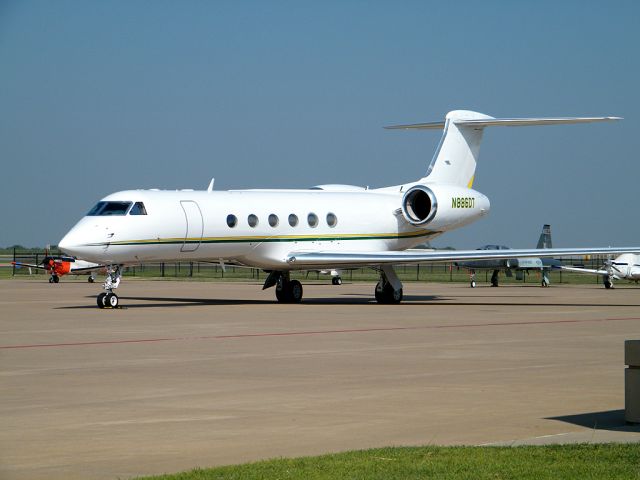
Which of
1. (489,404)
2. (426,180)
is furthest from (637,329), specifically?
(426,180)

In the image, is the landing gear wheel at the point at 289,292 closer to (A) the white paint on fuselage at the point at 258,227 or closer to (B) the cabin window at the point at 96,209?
(A) the white paint on fuselage at the point at 258,227

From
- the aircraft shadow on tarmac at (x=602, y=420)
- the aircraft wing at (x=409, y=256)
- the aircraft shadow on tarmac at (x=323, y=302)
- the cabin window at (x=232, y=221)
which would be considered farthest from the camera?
the aircraft shadow on tarmac at (x=323, y=302)

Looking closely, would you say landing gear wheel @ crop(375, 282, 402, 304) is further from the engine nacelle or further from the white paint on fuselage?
the engine nacelle

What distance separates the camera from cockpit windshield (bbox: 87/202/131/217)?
27359mm

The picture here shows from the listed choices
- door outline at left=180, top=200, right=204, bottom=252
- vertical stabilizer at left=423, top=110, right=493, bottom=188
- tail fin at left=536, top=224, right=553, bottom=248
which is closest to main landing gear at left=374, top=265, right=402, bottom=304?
vertical stabilizer at left=423, top=110, right=493, bottom=188

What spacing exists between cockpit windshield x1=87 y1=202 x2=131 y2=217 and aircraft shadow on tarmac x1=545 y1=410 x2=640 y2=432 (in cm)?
1903

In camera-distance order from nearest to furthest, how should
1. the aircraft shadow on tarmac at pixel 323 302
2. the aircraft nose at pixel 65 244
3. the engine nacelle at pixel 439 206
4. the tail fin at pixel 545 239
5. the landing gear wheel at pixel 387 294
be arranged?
the aircraft nose at pixel 65 244 < the aircraft shadow on tarmac at pixel 323 302 < the landing gear wheel at pixel 387 294 < the engine nacelle at pixel 439 206 < the tail fin at pixel 545 239

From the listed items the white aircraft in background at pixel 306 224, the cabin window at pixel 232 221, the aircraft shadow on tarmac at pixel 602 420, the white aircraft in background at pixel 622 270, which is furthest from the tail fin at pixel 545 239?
the aircraft shadow on tarmac at pixel 602 420

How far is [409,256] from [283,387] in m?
17.3

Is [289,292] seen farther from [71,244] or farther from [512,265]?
[512,265]

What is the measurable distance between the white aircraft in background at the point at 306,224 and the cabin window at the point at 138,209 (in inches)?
1.1

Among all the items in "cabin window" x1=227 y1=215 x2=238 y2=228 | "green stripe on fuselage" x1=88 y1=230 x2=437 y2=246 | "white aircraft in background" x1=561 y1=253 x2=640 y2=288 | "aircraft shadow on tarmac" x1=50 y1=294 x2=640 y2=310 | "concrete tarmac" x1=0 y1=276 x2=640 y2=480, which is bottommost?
"aircraft shadow on tarmac" x1=50 y1=294 x2=640 y2=310

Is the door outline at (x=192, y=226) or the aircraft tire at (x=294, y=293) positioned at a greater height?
the door outline at (x=192, y=226)

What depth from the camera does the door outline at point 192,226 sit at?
1116 inches
